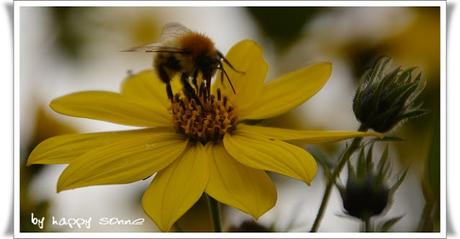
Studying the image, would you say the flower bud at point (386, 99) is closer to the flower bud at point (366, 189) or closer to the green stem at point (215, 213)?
the flower bud at point (366, 189)

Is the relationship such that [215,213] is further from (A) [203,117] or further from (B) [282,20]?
(B) [282,20]

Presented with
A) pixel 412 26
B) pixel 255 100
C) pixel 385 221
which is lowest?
pixel 385 221

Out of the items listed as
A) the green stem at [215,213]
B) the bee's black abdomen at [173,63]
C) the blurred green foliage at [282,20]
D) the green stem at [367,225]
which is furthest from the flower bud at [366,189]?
the blurred green foliage at [282,20]

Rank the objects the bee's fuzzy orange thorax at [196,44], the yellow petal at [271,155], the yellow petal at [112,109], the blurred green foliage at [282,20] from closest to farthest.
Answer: the yellow petal at [271,155] → the bee's fuzzy orange thorax at [196,44] → the yellow petal at [112,109] → the blurred green foliage at [282,20]

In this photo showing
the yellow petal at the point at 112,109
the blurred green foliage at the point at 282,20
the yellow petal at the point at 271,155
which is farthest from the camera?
the blurred green foliage at the point at 282,20

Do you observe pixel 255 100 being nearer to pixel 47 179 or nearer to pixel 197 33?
pixel 197 33

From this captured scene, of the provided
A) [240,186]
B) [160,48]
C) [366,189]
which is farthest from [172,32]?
[366,189]

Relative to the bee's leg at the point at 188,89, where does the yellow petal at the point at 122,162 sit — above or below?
below

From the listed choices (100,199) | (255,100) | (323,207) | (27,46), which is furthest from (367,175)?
(27,46)
